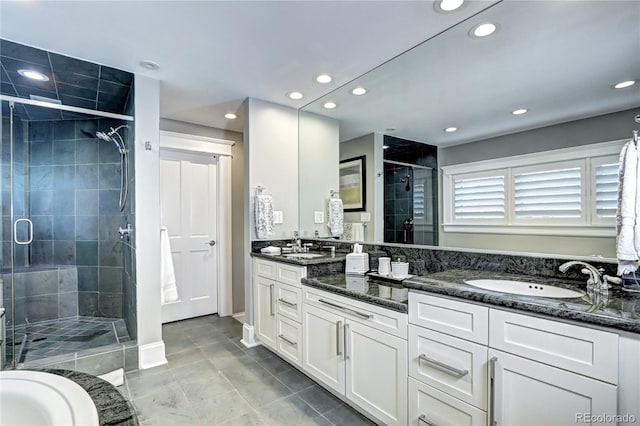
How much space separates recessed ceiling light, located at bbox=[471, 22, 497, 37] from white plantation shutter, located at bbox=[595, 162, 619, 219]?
1008 mm

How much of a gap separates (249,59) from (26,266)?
345 centimetres

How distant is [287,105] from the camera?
3.27 meters

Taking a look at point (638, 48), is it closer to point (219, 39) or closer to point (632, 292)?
point (632, 292)

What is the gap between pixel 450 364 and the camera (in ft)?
→ 4.39

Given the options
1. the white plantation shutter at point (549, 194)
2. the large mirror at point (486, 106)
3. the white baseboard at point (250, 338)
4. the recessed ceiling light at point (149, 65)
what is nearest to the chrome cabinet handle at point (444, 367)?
the large mirror at point (486, 106)

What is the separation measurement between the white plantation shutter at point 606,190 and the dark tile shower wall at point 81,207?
415 centimetres

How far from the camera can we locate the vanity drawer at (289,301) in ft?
7.51

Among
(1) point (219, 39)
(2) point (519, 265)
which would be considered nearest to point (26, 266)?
(1) point (219, 39)

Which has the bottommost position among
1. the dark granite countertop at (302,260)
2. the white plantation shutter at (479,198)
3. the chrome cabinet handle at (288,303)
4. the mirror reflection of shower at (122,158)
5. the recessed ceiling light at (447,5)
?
the chrome cabinet handle at (288,303)

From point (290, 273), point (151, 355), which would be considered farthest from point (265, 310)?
point (151, 355)

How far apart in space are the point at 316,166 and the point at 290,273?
1.33 meters

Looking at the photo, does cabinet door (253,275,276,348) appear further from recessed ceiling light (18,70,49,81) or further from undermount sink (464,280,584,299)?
recessed ceiling light (18,70,49,81)

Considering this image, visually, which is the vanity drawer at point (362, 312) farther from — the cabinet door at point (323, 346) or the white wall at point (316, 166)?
the white wall at point (316, 166)

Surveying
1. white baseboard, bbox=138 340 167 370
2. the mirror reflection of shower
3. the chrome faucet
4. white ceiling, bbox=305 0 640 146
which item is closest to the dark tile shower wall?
the mirror reflection of shower
